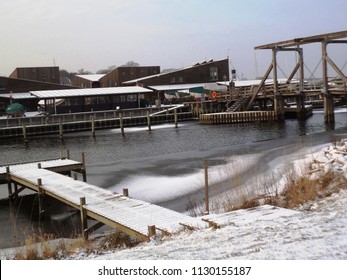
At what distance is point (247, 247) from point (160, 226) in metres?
4.08

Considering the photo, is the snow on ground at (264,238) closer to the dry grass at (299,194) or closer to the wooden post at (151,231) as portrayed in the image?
the dry grass at (299,194)

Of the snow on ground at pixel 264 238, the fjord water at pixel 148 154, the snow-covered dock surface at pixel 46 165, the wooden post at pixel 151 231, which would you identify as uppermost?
the snow on ground at pixel 264 238

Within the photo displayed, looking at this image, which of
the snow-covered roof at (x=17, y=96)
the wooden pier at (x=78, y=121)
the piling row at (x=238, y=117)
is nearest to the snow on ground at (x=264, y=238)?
the wooden pier at (x=78, y=121)

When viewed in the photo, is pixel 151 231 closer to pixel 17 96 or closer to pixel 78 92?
pixel 78 92

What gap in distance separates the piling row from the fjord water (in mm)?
3922

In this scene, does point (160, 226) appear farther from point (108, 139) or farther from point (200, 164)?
point (108, 139)

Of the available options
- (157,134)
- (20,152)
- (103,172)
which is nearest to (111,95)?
(157,134)


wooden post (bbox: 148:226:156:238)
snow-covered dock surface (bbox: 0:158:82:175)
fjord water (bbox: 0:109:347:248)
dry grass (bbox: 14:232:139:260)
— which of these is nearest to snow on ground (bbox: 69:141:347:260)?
dry grass (bbox: 14:232:139:260)

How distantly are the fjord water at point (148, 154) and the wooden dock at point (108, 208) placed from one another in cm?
95

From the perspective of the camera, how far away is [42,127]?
51906 mm

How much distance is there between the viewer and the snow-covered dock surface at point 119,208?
1070 centimetres

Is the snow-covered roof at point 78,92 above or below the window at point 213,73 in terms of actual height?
below

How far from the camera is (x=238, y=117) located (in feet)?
183

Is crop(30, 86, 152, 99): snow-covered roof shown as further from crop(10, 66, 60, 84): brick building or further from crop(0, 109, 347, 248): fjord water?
crop(10, 66, 60, 84): brick building
